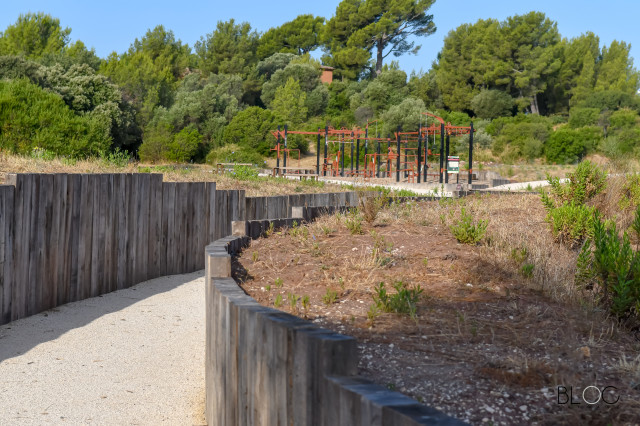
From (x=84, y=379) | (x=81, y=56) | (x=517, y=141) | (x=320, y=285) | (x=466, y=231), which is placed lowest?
(x=84, y=379)

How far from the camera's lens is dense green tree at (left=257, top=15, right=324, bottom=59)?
2751 inches

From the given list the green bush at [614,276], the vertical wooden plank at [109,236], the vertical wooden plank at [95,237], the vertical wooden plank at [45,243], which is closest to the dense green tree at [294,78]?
the vertical wooden plank at [109,236]

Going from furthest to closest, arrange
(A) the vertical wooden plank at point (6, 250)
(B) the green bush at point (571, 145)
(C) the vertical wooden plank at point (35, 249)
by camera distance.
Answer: (B) the green bush at point (571, 145) < (C) the vertical wooden plank at point (35, 249) < (A) the vertical wooden plank at point (6, 250)

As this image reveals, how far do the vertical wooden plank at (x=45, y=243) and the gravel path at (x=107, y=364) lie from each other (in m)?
0.21

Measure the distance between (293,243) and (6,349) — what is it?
9.96 feet

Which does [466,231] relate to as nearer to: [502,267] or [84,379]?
[502,267]

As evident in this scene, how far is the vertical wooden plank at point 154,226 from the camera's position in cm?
955

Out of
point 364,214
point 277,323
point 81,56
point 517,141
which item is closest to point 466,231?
point 364,214

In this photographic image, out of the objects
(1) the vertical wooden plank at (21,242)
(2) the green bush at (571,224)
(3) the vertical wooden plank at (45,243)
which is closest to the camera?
(2) the green bush at (571,224)

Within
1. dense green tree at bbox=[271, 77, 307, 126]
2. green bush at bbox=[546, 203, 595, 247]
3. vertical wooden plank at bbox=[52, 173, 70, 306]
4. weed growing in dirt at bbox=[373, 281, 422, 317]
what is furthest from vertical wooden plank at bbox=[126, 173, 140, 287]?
dense green tree at bbox=[271, 77, 307, 126]

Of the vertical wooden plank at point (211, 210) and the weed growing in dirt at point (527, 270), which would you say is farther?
the vertical wooden plank at point (211, 210)

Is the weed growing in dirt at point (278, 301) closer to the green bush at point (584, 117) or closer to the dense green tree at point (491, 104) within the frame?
the green bush at point (584, 117)

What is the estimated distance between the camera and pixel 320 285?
197 inches

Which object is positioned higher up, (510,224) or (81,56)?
(81,56)
